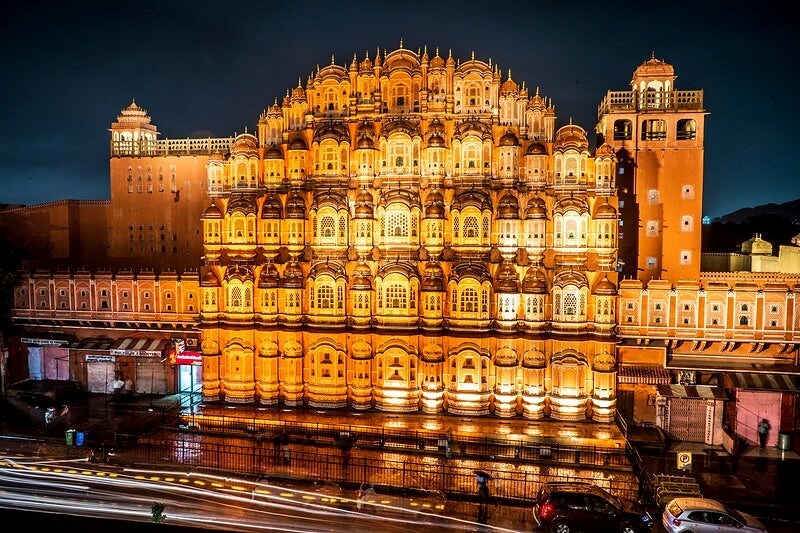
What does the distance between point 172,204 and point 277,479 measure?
3084cm

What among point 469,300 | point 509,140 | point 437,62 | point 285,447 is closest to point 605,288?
point 469,300

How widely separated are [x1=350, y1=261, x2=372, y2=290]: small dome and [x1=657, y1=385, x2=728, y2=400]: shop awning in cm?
1649

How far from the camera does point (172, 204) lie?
49250 mm

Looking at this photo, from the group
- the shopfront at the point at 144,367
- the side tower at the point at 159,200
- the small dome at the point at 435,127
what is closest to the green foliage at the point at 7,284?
the shopfront at the point at 144,367

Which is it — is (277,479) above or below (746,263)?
below

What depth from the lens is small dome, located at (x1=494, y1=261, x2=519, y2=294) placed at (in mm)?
32094

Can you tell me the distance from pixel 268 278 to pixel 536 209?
1557 cm

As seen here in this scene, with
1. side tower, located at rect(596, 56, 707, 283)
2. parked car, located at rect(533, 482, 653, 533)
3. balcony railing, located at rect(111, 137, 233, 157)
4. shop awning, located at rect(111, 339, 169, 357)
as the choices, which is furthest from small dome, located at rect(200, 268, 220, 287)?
side tower, located at rect(596, 56, 707, 283)

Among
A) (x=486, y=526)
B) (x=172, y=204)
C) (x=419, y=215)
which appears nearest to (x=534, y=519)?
(x=486, y=526)

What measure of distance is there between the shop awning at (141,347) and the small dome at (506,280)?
69.7 ft

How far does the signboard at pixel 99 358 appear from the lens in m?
37.9

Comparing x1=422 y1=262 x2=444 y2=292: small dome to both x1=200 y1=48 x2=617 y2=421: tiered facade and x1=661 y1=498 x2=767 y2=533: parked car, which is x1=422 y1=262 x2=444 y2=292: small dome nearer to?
x1=200 y1=48 x2=617 y2=421: tiered facade

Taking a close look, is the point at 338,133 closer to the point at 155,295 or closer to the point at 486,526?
the point at 155,295

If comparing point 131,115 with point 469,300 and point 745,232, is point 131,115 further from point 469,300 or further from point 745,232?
point 745,232
